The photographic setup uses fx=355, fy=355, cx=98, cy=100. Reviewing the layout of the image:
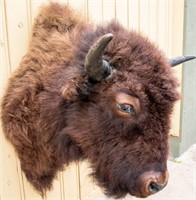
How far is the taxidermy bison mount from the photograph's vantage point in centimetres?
133

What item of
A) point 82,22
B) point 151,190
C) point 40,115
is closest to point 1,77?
point 40,115

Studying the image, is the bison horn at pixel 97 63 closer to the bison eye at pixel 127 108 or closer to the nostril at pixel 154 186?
the bison eye at pixel 127 108

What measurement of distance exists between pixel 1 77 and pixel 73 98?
0.51 metres

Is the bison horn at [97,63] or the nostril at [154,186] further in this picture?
the nostril at [154,186]

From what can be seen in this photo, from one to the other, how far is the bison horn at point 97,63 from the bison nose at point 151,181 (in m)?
0.40

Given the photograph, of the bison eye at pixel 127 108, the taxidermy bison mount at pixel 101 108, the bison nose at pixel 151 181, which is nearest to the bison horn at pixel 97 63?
the taxidermy bison mount at pixel 101 108

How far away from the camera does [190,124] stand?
3.96 meters

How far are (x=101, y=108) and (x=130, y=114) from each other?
11cm

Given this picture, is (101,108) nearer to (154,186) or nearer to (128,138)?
(128,138)

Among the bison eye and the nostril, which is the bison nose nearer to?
the nostril

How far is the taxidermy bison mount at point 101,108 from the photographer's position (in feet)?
4.37

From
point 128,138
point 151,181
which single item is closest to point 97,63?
point 128,138

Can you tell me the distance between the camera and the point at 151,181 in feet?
4.38

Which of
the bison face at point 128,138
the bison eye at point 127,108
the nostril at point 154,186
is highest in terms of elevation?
the bison eye at point 127,108
